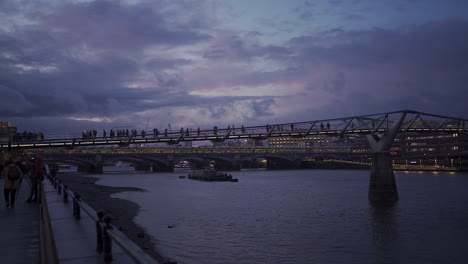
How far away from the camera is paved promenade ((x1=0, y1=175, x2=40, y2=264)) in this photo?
8.13 meters

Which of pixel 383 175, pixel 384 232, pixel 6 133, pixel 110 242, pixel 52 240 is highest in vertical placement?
pixel 6 133

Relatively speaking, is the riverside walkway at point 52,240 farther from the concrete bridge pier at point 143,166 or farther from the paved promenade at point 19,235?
the concrete bridge pier at point 143,166

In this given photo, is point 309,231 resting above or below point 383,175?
below

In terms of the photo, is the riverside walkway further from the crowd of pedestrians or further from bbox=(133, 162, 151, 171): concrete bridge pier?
bbox=(133, 162, 151, 171): concrete bridge pier

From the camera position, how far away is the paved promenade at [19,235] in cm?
813

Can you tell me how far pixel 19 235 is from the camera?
401 inches

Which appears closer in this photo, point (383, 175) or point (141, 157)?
point (383, 175)

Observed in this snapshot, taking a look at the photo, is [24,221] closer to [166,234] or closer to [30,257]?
[30,257]

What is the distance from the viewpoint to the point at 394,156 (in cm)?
10875

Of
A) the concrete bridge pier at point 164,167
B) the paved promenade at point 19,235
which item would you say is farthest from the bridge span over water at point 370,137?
the concrete bridge pier at point 164,167

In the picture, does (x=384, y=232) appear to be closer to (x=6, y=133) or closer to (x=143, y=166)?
(x=6, y=133)

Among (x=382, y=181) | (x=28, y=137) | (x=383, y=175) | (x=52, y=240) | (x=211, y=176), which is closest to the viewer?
(x=52, y=240)

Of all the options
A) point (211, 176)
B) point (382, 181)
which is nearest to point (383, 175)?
point (382, 181)

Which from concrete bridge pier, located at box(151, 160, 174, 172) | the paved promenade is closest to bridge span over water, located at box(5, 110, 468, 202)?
the paved promenade
